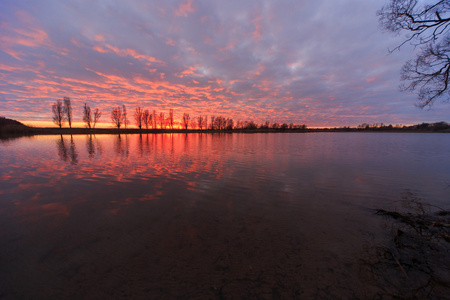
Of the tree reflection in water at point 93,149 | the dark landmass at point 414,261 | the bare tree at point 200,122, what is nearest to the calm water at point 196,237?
the dark landmass at point 414,261

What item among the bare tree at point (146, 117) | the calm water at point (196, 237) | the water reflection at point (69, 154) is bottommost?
the calm water at point (196, 237)

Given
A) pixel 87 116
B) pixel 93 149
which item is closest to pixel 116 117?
pixel 87 116

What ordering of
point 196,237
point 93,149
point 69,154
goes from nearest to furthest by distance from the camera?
1. point 196,237
2. point 69,154
3. point 93,149

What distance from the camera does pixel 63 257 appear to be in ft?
12.1

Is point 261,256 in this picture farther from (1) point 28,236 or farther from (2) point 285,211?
(1) point 28,236

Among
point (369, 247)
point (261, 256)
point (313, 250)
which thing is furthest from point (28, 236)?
point (369, 247)

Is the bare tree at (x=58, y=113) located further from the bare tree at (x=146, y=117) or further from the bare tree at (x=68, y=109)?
the bare tree at (x=146, y=117)

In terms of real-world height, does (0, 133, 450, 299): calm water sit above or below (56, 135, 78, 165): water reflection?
below

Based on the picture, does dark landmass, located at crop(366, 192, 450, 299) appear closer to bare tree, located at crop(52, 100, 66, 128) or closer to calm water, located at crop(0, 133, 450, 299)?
calm water, located at crop(0, 133, 450, 299)

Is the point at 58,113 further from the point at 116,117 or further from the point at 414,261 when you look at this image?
the point at 414,261

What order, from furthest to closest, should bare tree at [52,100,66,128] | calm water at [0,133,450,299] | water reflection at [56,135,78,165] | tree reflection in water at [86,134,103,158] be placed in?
bare tree at [52,100,66,128]
tree reflection in water at [86,134,103,158]
water reflection at [56,135,78,165]
calm water at [0,133,450,299]

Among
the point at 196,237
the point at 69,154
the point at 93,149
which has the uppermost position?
the point at 93,149

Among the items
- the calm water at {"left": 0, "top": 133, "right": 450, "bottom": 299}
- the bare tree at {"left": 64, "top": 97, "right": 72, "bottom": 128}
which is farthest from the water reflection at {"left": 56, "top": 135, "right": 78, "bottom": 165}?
the bare tree at {"left": 64, "top": 97, "right": 72, "bottom": 128}

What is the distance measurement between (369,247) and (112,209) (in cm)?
802
